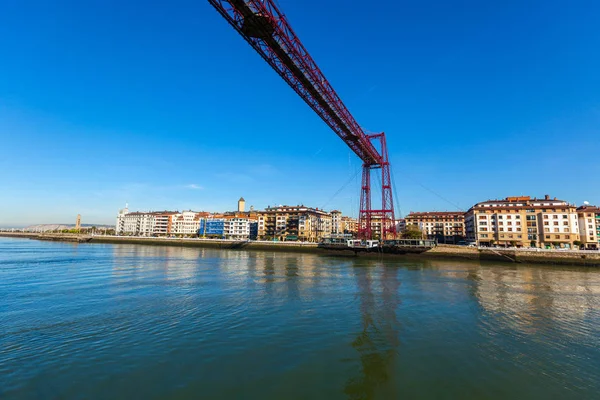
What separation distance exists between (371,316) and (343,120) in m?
21.1

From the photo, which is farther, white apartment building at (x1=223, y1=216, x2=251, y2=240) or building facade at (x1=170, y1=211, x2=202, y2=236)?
building facade at (x1=170, y1=211, x2=202, y2=236)

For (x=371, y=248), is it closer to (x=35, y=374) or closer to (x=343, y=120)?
(x=343, y=120)

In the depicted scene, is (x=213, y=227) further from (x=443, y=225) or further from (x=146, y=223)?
(x=443, y=225)

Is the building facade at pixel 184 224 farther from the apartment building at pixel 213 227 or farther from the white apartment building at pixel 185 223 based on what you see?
the apartment building at pixel 213 227

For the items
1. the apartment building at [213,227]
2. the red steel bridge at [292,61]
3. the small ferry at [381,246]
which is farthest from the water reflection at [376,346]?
the apartment building at [213,227]

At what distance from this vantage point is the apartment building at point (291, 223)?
7750 cm

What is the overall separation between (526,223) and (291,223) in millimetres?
49794

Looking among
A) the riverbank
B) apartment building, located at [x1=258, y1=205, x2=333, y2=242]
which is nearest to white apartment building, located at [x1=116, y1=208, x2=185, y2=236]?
apartment building, located at [x1=258, y1=205, x2=333, y2=242]

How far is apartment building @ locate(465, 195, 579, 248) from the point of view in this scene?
46156 millimetres

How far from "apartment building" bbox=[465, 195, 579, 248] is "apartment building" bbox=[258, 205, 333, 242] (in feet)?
120

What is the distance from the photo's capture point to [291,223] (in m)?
79.4

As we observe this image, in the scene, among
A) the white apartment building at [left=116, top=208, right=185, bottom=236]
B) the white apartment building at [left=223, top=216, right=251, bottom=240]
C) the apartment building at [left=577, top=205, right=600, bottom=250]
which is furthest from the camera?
the white apartment building at [left=116, top=208, right=185, bottom=236]

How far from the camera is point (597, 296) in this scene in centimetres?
1513

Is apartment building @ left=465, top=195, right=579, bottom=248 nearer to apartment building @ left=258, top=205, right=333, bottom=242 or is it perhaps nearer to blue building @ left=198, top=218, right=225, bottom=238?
apartment building @ left=258, top=205, right=333, bottom=242
